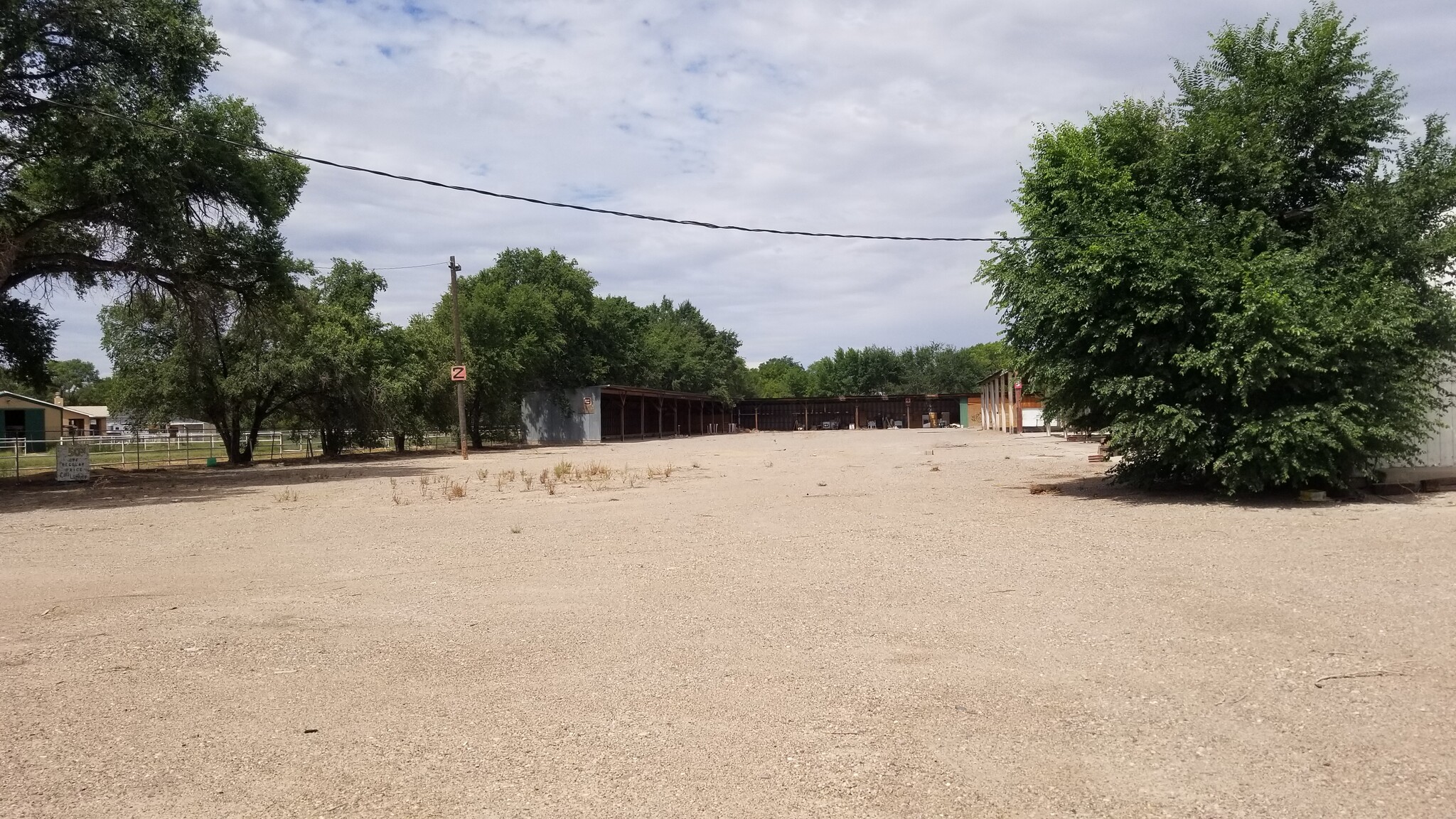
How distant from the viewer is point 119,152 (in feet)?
68.3

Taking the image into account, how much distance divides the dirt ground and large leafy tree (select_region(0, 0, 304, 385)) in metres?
11.1

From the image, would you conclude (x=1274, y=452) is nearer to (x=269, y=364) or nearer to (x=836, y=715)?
(x=836, y=715)

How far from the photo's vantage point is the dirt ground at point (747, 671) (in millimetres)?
4324

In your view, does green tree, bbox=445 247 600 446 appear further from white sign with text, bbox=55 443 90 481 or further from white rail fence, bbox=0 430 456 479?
white sign with text, bbox=55 443 90 481

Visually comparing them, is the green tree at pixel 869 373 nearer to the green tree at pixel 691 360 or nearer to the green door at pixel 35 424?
the green tree at pixel 691 360

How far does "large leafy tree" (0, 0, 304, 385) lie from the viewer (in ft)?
67.9

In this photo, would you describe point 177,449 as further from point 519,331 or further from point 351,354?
point 519,331

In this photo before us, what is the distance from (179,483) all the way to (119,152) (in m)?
9.49

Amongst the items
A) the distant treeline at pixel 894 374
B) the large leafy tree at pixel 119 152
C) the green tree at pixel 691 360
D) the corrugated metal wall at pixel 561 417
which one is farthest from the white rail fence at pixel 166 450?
the distant treeline at pixel 894 374

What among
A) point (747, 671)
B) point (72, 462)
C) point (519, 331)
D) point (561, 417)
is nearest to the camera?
point (747, 671)

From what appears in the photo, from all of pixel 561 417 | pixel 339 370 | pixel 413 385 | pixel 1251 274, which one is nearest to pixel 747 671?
pixel 1251 274

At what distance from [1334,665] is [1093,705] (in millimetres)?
1911

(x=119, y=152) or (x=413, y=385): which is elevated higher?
(x=119, y=152)

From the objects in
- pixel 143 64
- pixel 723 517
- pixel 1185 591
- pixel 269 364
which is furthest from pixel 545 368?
pixel 1185 591
